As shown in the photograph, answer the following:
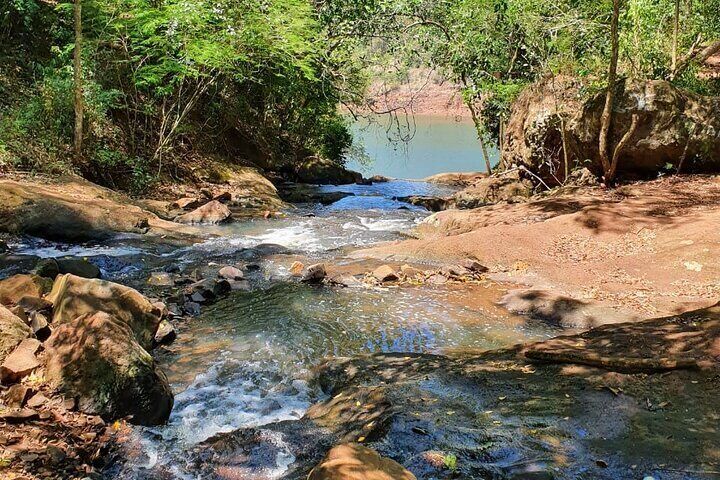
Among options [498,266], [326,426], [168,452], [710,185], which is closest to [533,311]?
[498,266]

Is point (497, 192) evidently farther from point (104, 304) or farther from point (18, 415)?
point (18, 415)

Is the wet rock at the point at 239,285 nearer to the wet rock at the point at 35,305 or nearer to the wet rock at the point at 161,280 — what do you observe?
the wet rock at the point at 161,280

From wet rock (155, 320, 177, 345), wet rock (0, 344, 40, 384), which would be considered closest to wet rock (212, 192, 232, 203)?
wet rock (155, 320, 177, 345)

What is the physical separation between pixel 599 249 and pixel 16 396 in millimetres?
8179

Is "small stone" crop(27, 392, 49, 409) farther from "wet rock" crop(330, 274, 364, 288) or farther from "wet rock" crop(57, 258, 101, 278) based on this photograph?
"wet rock" crop(330, 274, 364, 288)

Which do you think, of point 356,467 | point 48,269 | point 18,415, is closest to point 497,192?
point 48,269

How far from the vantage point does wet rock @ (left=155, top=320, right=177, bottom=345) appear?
5.96 metres

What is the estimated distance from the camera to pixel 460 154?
40.1 m

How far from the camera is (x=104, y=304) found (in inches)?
222

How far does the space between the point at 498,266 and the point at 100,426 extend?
261 inches

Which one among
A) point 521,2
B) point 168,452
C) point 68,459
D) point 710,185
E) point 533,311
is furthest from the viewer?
point 521,2

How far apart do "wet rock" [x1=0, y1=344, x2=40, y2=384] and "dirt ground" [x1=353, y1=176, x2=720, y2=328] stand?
5.51m

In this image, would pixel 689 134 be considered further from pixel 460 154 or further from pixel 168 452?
pixel 460 154

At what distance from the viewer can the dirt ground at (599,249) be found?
7039 mm
